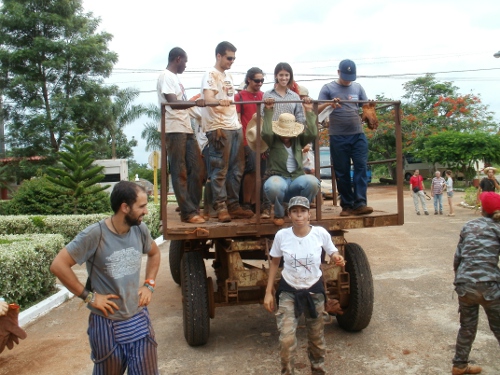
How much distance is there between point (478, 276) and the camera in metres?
3.98

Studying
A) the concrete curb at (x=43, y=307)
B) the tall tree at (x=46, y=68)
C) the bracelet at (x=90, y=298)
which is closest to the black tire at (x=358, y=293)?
the bracelet at (x=90, y=298)

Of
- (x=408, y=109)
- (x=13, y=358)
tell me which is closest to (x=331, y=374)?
(x=13, y=358)

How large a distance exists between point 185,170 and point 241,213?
720 millimetres

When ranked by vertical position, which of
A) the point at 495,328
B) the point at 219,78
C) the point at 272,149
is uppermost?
the point at 219,78

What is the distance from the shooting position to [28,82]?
69.9 feet

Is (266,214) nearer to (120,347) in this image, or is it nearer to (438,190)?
(120,347)

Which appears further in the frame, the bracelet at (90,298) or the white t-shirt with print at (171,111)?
the white t-shirt with print at (171,111)

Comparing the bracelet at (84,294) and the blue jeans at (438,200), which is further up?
the bracelet at (84,294)

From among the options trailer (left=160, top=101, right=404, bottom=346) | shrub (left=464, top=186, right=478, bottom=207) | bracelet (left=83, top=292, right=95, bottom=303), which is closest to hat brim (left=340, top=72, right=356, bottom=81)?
trailer (left=160, top=101, right=404, bottom=346)

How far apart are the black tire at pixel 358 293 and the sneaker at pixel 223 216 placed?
49.2 inches

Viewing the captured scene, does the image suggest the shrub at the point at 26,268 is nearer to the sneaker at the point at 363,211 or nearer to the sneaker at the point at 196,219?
the sneaker at the point at 196,219

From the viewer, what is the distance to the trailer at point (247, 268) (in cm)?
473

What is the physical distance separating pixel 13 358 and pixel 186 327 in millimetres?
1686

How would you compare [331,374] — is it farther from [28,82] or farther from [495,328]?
[28,82]
